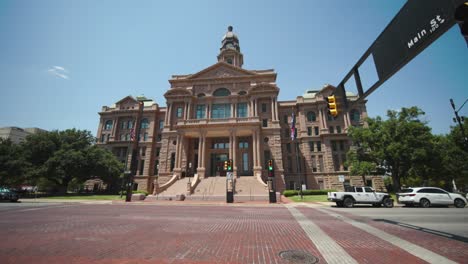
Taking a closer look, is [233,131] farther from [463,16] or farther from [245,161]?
[463,16]

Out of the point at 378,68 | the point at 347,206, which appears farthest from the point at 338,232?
the point at 347,206

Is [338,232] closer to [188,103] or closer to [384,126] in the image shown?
[384,126]

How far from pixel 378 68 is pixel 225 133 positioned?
3111cm

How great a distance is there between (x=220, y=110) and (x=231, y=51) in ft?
72.4

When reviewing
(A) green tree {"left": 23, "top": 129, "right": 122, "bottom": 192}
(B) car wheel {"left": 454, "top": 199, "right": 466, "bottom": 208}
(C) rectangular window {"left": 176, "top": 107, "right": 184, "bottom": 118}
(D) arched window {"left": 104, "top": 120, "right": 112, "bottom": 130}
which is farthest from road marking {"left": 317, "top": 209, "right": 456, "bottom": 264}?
(D) arched window {"left": 104, "top": 120, "right": 112, "bottom": 130}

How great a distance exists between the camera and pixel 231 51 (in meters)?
55.2

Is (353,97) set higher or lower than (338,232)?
higher

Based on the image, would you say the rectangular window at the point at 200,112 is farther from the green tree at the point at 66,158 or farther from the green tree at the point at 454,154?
the green tree at the point at 454,154

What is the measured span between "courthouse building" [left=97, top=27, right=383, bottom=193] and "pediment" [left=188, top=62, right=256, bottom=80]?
226mm

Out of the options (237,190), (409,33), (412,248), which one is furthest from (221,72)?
(412,248)

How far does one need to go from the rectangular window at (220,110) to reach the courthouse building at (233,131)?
0.73ft

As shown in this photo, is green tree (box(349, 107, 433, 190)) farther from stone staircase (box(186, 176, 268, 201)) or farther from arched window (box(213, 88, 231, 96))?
arched window (box(213, 88, 231, 96))

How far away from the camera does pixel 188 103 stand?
4266cm

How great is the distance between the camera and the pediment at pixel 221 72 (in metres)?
44.9
